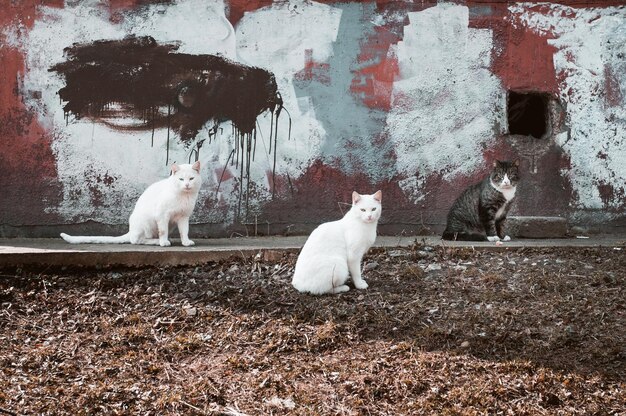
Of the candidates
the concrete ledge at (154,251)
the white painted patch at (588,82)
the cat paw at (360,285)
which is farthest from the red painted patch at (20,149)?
the white painted patch at (588,82)

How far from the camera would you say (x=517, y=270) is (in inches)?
253

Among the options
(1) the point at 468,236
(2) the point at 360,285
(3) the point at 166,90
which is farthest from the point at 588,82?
(3) the point at 166,90

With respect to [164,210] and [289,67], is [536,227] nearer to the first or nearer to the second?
[289,67]

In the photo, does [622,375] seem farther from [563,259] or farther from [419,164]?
[419,164]

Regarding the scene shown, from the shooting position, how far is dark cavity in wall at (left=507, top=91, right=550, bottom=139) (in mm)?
8898

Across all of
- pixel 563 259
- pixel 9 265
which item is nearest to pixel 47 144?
pixel 9 265

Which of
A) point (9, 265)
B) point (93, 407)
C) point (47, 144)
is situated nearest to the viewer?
point (93, 407)

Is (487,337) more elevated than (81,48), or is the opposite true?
(81,48)

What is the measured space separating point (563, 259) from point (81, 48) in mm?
5050

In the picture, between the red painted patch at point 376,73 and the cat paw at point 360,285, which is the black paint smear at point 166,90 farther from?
the cat paw at point 360,285

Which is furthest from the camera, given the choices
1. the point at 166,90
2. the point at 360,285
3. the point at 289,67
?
the point at 289,67

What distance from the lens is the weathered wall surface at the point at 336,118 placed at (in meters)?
8.12

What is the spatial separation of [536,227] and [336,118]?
7.52 feet

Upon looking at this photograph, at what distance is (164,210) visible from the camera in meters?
7.00
